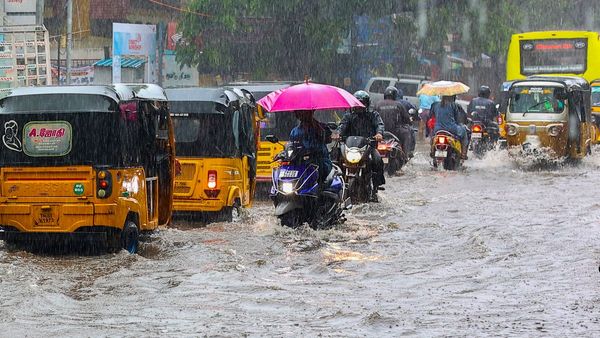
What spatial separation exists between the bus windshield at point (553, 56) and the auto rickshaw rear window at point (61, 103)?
22.8 metres

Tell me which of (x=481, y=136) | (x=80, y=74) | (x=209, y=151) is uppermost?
(x=80, y=74)

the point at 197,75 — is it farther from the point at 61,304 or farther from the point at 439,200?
the point at 61,304

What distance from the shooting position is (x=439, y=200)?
17391 millimetres

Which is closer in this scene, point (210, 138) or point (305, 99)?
point (305, 99)

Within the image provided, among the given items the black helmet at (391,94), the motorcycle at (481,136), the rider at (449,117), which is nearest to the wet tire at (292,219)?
the black helmet at (391,94)

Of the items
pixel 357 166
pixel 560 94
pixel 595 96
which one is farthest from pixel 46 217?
pixel 595 96

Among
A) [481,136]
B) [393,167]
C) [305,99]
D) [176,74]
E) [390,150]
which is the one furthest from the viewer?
[176,74]

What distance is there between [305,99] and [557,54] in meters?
20.2

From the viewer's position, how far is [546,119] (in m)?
22.6

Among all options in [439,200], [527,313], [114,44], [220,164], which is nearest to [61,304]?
[527,313]

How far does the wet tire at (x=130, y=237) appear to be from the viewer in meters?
11.2

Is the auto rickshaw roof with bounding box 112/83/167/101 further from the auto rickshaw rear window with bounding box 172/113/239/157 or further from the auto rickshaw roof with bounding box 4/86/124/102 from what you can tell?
the auto rickshaw rear window with bounding box 172/113/239/157

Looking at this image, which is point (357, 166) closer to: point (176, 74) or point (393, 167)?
point (393, 167)

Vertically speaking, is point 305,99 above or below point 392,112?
above
